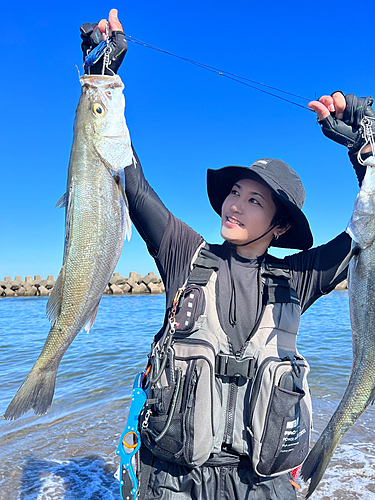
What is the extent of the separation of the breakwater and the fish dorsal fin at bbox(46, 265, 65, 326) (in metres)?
28.5

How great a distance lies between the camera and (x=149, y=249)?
2768mm

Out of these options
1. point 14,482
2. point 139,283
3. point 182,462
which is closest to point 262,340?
point 182,462

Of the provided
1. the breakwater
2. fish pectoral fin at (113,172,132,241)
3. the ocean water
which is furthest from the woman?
the breakwater

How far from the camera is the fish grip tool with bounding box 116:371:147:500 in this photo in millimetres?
2367

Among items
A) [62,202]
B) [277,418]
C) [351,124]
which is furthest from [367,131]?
[62,202]

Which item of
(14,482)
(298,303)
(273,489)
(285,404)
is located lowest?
(14,482)

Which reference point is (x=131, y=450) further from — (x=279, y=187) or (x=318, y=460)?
(x=279, y=187)

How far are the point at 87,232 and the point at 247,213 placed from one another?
1153 millimetres

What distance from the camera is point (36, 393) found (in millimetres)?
2152

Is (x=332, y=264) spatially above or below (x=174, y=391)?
above

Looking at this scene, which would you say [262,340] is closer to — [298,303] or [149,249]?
[298,303]

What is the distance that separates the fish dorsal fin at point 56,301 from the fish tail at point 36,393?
30 cm

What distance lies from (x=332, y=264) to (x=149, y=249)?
1.31 metres

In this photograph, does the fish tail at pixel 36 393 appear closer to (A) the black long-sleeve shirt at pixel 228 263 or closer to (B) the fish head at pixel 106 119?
(A) the black long-sleeve shirt at pixel 228 263
